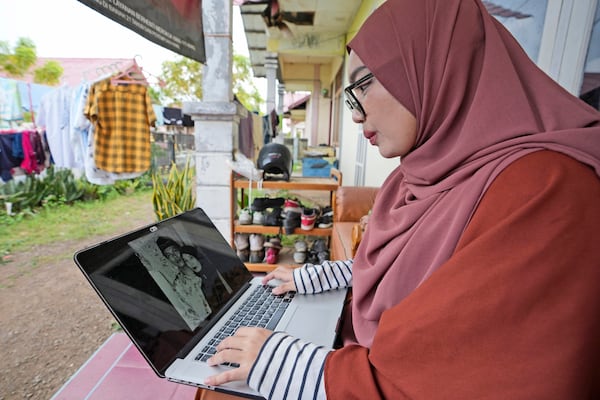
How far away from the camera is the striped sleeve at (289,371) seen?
0.58 meters

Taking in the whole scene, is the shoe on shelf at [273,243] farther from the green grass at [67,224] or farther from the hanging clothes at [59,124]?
the hanging clothes at [59,124]

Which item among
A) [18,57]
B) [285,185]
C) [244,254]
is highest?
[18,57]

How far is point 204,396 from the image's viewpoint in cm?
71

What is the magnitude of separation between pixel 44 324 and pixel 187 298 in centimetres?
241

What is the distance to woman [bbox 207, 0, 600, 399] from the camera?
42cm

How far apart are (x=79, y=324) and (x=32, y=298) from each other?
80cm

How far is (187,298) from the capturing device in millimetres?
832

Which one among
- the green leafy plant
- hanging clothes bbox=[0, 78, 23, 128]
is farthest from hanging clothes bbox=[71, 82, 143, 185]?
hanging clothes bbox=[0, 78, 23, 128]

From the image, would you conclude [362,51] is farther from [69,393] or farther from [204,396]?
[69,393]

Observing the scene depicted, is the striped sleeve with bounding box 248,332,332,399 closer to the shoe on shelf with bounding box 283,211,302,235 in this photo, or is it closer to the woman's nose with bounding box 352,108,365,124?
the woman's nose with bounding box 352,108,365,124

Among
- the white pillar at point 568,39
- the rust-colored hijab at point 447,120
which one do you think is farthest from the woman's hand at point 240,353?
the white pillar at point 568,39

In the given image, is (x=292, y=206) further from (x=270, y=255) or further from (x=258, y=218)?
(x=270, y=255)

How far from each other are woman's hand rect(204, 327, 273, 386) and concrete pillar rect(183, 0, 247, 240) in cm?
225

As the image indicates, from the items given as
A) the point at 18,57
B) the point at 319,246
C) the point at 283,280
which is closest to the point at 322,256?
the point at 319,246
